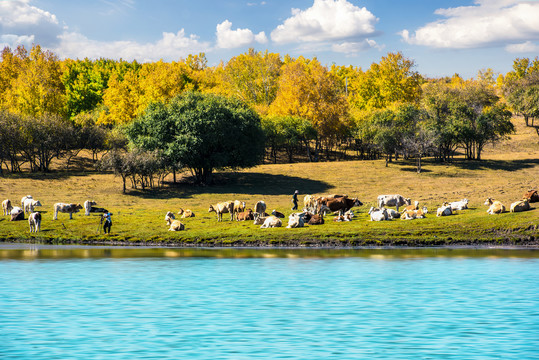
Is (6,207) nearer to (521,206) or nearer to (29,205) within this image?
(29,205)

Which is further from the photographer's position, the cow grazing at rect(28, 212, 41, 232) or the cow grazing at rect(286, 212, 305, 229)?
the cow grazing at rect(28, 212, 41, 232)

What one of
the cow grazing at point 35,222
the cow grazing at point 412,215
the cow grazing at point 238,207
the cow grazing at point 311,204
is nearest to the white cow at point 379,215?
the cow grazing at point 412,215

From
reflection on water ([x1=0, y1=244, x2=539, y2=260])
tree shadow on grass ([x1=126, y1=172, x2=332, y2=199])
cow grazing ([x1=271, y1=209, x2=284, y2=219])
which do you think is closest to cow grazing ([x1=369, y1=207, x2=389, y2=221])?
cow grazing ([x1=271, y1=209, x2=284, y2=219])

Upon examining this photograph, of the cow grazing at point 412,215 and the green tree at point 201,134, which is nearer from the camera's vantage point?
the cow grazing at point 412,215

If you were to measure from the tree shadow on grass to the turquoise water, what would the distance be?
38.8 m

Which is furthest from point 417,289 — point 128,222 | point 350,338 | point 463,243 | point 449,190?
point 449,190

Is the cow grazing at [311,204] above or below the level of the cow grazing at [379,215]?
above

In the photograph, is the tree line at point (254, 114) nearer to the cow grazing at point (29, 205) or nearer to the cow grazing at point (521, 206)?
the cow grazing at point (29, 205)

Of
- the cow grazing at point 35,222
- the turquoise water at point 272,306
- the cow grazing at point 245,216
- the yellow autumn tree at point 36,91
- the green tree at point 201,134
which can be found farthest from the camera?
the yellow autumn tree at point 36,91

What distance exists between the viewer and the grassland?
4262cm

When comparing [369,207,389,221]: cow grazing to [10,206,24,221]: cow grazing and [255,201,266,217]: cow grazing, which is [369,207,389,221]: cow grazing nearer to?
[255,201,266,217]: cow grazing

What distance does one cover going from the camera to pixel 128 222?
52500 millimetres

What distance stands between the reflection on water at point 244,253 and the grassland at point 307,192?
8.11ft

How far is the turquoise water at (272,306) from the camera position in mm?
17109
